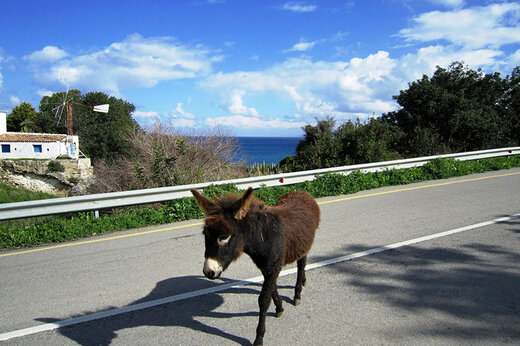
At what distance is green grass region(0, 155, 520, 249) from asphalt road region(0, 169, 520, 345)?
519 mm

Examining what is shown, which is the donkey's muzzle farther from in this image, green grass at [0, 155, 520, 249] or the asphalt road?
green grass at [0, 155, 520, 249]

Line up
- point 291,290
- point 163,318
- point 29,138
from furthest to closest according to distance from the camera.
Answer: point 29,138
point 291,290
point 163,318

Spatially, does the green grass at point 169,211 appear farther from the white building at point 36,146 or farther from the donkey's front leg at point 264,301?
the white building at point 36,146

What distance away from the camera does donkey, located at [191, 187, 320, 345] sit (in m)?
3.04

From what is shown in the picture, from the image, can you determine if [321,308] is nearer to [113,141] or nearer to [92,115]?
[113,141]

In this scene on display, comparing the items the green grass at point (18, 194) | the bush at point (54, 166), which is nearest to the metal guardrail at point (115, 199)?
the green grass at point (18, 194)

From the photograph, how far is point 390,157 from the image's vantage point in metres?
18.4

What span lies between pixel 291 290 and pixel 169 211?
15.9 feet

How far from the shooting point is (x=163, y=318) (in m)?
4.01

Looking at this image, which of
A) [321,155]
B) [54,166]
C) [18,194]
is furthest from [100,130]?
[321,155]

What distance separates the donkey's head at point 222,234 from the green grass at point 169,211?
216 inches

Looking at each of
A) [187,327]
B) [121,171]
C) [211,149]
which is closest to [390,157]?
[211,149]

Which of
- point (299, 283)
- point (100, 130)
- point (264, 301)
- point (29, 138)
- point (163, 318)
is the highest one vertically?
point (100, 130)

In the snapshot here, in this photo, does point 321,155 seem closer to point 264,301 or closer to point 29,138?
point 264,301
